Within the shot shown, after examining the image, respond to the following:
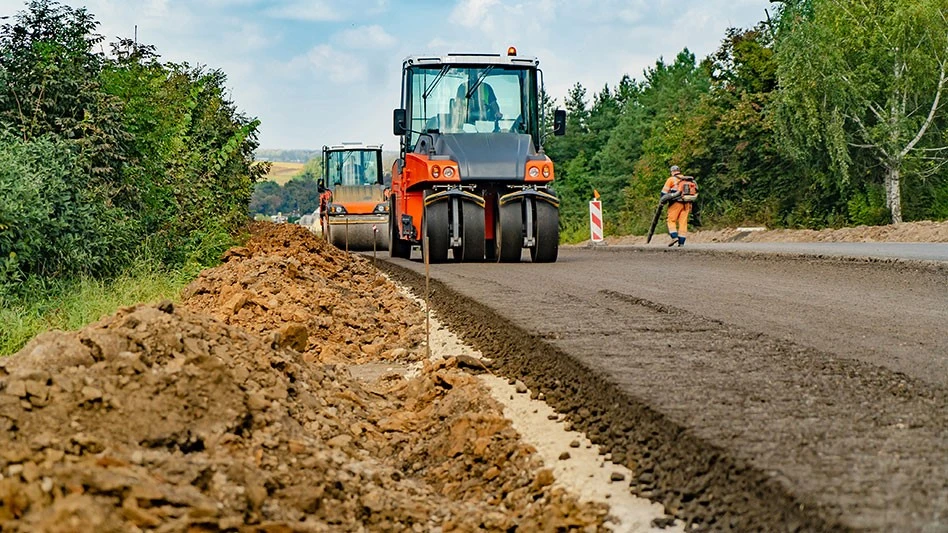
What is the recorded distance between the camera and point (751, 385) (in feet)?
16.5

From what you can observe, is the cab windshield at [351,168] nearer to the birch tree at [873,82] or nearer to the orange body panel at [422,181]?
the orange body panel at [422,181]

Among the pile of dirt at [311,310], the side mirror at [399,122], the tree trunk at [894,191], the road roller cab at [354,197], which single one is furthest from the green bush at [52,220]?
the tree trunk at [894,191]

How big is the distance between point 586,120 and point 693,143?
42.3 meters

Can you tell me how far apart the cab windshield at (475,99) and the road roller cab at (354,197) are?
40.4 feet

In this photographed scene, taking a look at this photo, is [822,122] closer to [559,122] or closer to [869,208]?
[869,208]

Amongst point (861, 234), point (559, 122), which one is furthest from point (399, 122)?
point (861, 234)

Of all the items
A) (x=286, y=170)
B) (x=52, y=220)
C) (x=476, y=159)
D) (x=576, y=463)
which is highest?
(x=286, y=170)

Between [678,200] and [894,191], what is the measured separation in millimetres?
21935

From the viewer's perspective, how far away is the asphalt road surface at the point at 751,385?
3.35m

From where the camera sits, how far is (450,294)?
36.0 feet

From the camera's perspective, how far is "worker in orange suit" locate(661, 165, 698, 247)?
22344 mm

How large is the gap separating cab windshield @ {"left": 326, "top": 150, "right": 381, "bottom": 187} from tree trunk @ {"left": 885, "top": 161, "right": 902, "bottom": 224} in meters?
20.1

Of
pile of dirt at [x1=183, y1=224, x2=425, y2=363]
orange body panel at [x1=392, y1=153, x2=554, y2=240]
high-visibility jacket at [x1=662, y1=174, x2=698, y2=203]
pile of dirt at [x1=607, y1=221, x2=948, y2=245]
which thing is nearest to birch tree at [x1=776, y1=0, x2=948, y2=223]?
pile of dirt at [x1=607, y1=221, x2=948, y2=245]

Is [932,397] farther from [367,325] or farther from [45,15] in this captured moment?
[45,15]
